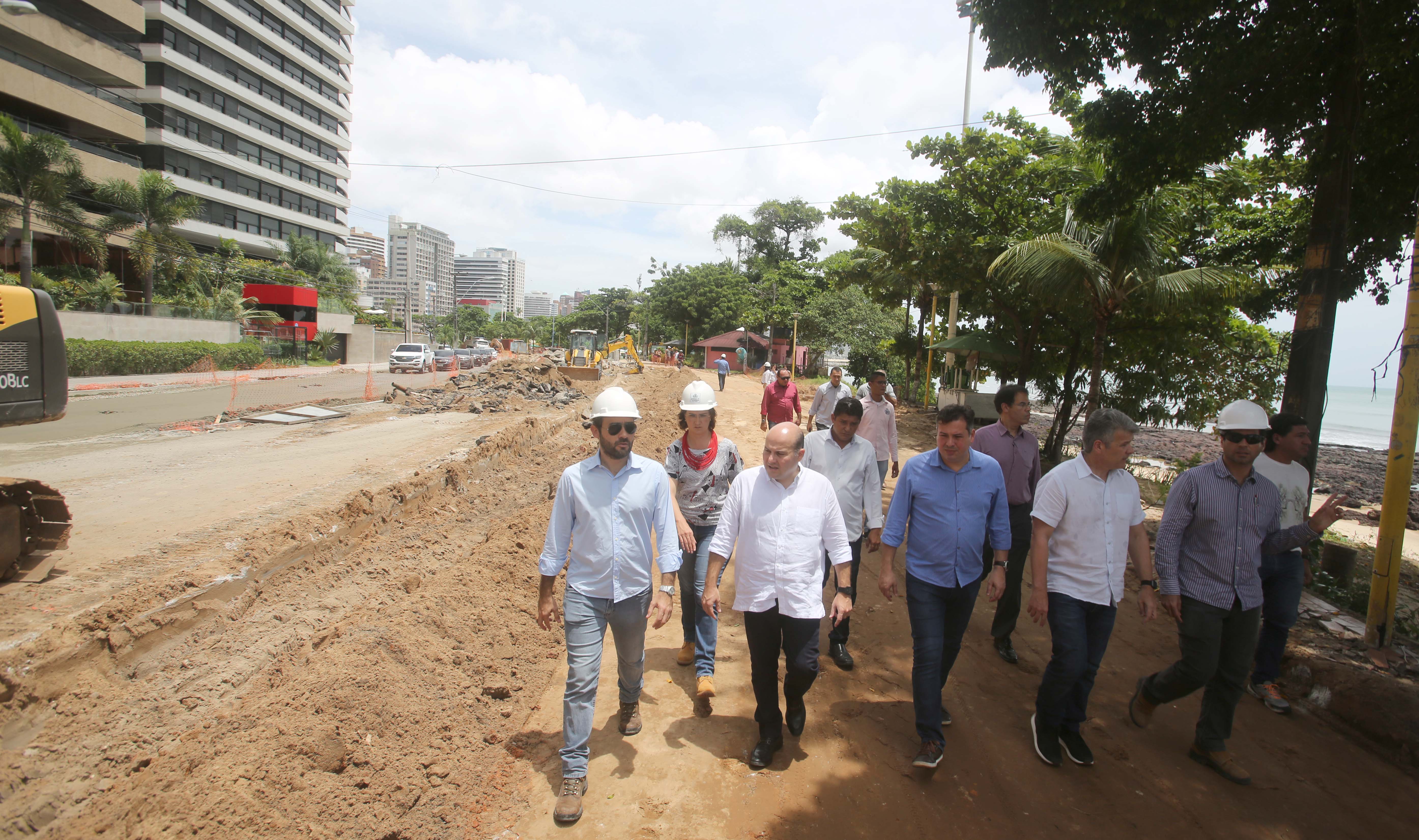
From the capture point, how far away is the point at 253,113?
164 feet

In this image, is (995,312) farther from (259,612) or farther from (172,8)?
(172,8)

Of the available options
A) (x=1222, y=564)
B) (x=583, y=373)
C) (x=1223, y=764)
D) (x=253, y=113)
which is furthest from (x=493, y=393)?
(x=253, y=113)

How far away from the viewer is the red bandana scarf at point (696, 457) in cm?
420

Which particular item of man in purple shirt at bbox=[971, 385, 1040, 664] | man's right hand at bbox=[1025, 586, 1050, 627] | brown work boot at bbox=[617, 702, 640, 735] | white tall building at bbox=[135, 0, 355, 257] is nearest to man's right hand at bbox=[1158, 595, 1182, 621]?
man's right hand at bbox=[1025, 586, 1050, 627]

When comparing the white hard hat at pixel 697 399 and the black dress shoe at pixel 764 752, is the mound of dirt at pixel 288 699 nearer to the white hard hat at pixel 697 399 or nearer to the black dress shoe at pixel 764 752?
the black dress shoe at pixel 764 752

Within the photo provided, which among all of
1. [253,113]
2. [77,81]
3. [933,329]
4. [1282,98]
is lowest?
[933,329]

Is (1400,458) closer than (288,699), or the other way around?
(288,699)

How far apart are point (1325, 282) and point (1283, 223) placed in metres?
5.92

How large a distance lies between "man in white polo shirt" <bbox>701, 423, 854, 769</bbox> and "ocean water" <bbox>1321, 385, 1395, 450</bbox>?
13.0 feet

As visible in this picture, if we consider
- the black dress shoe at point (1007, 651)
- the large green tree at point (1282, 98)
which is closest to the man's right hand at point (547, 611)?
the black dress shoe at point (1007, 651)

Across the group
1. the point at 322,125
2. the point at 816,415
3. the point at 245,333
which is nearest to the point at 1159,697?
the point at 816,415

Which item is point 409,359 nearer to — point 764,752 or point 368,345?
point 368,345

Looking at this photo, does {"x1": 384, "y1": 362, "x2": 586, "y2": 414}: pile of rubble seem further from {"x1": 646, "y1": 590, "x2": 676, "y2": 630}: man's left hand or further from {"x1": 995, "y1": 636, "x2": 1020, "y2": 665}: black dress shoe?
{"x1": 646, "y1": 590, "x2": 676, "y2": 630}: man's left hand

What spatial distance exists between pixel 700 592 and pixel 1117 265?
8985 millimetres
